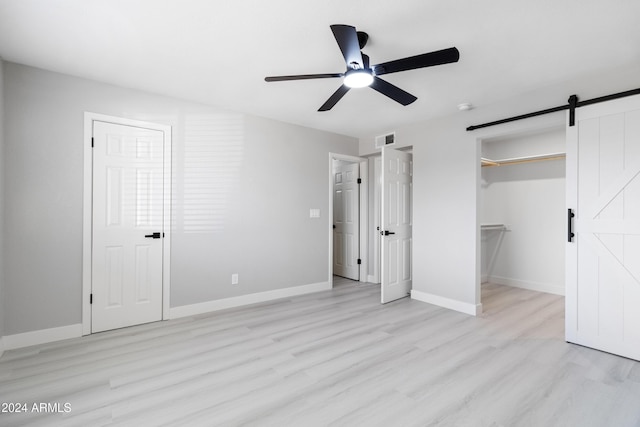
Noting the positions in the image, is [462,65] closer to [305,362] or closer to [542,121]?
[542,121]

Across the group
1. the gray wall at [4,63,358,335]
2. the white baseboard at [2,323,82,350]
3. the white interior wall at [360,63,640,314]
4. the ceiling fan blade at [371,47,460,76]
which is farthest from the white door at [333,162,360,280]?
the white baseboard at [2,323,82,350]

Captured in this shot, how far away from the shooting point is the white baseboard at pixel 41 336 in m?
2.70

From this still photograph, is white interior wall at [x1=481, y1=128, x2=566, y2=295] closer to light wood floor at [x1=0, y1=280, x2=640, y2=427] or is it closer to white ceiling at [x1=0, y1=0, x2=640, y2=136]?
light wood floor at [x1=0, y1=280, x2=640, y2=427]

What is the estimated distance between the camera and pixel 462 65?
269 centimetres

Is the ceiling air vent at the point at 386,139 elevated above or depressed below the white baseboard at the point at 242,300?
above

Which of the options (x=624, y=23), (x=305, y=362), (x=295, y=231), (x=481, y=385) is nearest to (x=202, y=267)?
(x=295, y=231)

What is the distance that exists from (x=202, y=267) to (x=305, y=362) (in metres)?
1.89

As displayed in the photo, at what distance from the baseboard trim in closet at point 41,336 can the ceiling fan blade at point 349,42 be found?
3424 mm

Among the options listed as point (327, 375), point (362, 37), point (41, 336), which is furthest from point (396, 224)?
point (41, 336)

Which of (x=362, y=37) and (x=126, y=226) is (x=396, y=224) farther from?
(x=126, y=226)

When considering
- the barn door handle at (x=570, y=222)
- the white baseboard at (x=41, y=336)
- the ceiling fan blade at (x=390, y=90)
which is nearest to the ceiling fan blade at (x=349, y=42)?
the ceiling fan blade at (x=390, y=90)

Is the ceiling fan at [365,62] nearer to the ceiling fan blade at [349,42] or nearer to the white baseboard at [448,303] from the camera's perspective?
the ceiling fan blade at [349,42]

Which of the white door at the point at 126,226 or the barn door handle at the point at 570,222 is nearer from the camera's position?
the barn door handle at the point at 570,222

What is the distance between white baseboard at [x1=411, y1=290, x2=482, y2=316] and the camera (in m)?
3.71
